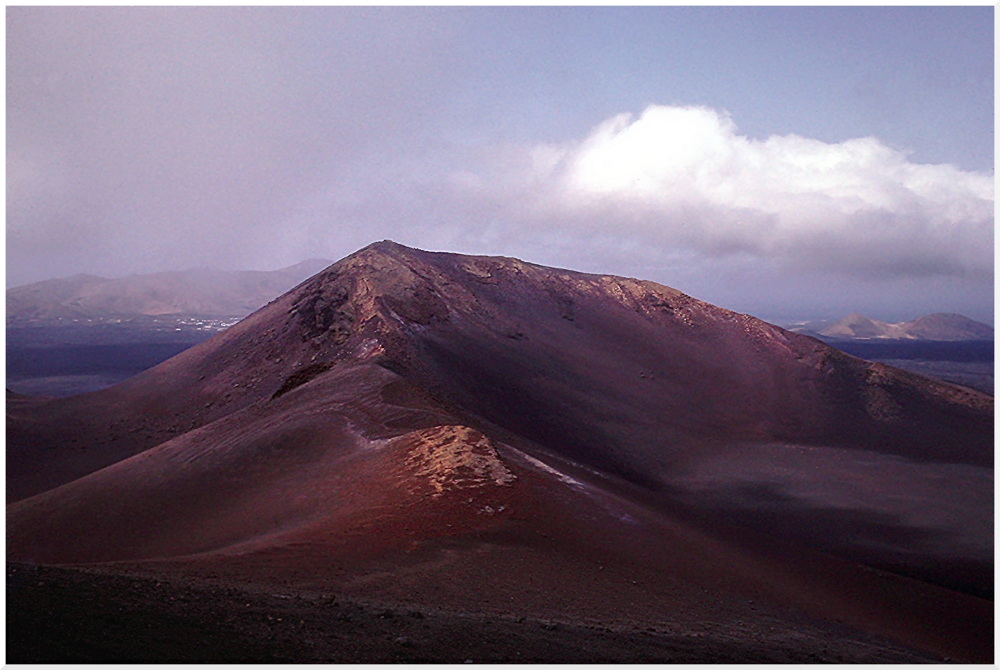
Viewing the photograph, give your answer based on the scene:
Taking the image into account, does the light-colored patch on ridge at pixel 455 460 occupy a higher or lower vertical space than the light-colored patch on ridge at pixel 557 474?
higher

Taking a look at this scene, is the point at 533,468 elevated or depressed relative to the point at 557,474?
elevated

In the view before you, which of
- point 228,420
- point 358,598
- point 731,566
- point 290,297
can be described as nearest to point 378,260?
point 290,297

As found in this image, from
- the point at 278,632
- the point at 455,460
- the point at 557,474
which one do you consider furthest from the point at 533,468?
the point at 278,632

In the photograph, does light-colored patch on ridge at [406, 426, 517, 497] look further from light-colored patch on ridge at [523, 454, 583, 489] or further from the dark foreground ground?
the dark foreground ground

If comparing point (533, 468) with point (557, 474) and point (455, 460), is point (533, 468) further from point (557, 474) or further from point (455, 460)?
point (455, 460)

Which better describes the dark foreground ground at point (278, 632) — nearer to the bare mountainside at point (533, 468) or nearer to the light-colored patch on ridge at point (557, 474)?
the bare mountainside at point (533, 468)

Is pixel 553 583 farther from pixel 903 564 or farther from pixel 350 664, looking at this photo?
pixel 903 564

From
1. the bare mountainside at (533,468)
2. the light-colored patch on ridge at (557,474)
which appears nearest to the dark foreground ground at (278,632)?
the bare mountainside at (533,468)
